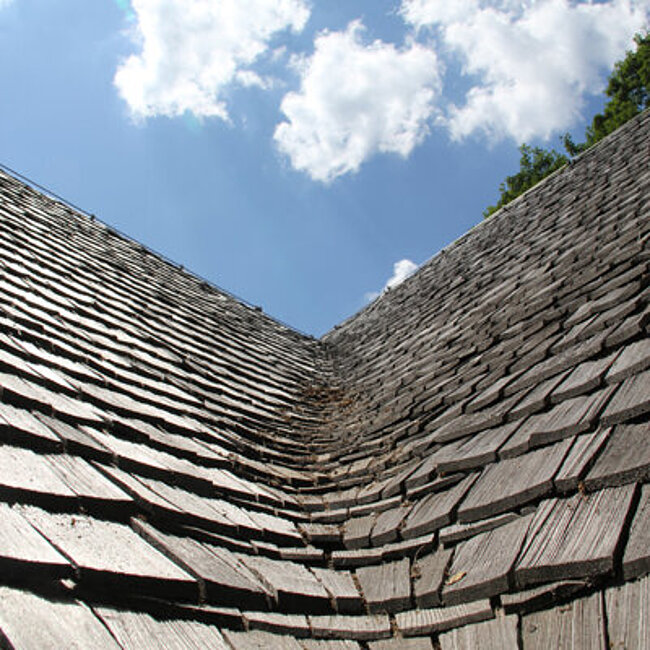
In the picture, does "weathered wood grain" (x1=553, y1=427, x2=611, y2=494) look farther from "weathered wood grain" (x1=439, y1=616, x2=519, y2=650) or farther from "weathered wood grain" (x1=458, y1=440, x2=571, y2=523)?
"weathered wood grain" (x1=439, y1=616, x2=519, y2=650)

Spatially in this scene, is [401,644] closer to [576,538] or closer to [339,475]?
[576,538]

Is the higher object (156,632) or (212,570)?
(212,570)

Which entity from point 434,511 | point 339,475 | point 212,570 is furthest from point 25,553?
point 339,475

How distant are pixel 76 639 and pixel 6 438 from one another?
A: 0.78 meters

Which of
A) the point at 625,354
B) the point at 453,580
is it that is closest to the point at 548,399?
the point at 625,354

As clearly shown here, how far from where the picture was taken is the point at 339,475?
308 centimetres

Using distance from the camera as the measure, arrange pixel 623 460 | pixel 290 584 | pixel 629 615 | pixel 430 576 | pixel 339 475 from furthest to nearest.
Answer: pixel 339 475
pixel 290 584
pixel 430 576
pixel 623 460
pixel 629 615

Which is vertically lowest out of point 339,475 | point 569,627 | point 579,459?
point 569,627

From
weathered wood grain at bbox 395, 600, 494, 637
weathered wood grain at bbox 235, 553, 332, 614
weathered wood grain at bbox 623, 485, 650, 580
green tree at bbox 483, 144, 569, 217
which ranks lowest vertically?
weathered wood grain at bbox 395, 600, 494, 637

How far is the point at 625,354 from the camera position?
2.05 meters

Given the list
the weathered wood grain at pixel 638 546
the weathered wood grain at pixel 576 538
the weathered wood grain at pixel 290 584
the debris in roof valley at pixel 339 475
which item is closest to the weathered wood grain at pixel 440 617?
the debris in roof valley at pixel 339 475

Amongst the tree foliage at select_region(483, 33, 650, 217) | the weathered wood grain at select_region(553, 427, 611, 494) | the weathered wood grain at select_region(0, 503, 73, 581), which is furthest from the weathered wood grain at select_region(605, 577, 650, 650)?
the tree foliage at select_region(483, 33, 650, 217)

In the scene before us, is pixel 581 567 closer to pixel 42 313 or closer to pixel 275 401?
pixel 42 313

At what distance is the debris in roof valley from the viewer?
128 cm
